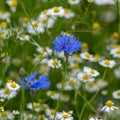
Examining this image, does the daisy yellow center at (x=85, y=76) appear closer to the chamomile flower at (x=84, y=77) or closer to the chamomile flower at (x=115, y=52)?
the chamomile flower at (x=84, y=77)

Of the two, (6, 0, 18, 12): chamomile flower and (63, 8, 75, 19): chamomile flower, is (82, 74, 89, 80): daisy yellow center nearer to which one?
(63, 8, 75, 19): chamomile flower

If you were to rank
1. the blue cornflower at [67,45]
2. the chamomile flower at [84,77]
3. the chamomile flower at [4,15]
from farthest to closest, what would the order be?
the chamomile flower at [4,15] < the chamomile flower at [84,77] < the blue cornflower at [67,45]

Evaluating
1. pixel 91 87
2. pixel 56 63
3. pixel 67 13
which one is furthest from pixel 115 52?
pixel 56 63

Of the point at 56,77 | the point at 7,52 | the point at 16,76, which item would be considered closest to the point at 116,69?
the point at 56,77

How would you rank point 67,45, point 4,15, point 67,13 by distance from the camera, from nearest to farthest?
point 67,45 → point 67,13 → point 4,15

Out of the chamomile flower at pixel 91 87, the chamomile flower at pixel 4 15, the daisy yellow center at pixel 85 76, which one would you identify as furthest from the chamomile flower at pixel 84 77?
the chamomile flower at pixel 4 15

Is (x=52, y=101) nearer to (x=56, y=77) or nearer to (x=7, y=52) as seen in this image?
(x=56, y=77)

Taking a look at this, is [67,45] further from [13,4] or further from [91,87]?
[13,4]

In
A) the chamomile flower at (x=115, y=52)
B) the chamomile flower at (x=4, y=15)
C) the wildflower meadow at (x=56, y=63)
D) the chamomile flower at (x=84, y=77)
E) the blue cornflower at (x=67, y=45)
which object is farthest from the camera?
the chamomile flower at (x=4, y=15)

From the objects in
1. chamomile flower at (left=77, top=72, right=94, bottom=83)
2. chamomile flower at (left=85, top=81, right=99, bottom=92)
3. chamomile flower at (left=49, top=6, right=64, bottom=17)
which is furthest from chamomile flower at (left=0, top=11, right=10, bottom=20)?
chamomile flower at (left=77, top=72, right=94, bottom=83)
